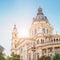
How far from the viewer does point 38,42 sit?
49062 mm

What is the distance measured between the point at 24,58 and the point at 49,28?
33.0ft

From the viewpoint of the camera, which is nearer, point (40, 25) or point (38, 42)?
point (38, 42)

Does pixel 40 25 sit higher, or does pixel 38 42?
pixel 40 25

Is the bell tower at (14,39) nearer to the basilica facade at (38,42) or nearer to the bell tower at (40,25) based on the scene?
the basilica facade at (38,42)

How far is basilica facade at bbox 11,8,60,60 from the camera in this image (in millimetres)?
43469

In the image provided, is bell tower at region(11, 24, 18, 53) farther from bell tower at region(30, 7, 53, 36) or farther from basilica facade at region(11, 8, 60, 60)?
bell tower at region(30, 7, 53, 36)

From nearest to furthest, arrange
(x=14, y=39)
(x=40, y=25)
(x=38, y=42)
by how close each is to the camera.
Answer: (x=38, y=42)
(x=40, y=25)
(x=14, y=39)

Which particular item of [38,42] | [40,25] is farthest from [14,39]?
[38,42]

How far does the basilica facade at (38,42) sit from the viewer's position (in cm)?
4347

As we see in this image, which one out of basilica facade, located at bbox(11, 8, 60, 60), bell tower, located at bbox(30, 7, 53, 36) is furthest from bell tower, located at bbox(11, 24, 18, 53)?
bell tower, located at bbox(30, 7, 53, 36)

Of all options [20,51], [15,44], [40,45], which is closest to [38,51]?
[40,45]

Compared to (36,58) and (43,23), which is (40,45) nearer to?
(36,58)

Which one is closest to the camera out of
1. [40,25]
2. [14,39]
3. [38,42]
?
[38,42]

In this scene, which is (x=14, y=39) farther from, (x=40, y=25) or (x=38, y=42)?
(x=38, y=42)
